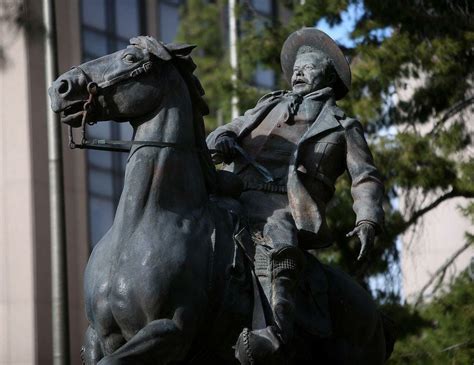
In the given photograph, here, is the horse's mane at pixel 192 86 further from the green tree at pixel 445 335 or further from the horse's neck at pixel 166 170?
the green tree at pixel 445 335

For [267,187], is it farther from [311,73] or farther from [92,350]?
[92,350]

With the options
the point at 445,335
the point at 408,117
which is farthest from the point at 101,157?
the point at 445,335

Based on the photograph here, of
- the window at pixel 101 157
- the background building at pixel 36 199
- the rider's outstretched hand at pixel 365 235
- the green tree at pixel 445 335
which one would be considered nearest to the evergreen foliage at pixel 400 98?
the green tree at pixel 445 335

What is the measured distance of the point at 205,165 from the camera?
10500 mm

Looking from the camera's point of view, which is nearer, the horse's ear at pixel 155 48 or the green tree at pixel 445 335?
the horse's ear at pixel 155 48

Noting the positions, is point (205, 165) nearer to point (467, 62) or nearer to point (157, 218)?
point (157, 218)

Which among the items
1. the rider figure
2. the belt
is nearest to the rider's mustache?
the rider figure

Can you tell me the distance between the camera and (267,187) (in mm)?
10961

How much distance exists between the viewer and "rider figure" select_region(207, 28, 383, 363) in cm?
1034

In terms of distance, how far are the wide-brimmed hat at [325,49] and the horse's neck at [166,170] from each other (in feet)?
4.98

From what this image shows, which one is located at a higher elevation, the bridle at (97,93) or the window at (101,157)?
the window at (101,157)

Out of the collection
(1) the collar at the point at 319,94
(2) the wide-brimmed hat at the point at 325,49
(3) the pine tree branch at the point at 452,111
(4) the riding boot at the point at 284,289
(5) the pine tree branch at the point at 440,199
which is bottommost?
(4) the riding boot at the point at 284,289

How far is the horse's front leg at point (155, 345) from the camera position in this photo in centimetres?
974

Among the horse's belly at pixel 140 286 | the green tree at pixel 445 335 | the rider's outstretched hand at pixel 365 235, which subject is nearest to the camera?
the horse's belly at pixel 140 286
